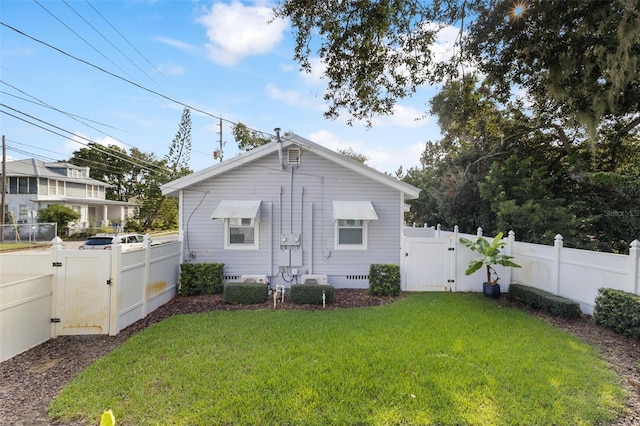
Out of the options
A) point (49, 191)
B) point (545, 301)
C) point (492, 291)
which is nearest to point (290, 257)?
point (492, 291)

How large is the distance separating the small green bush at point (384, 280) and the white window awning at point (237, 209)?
366 centimetres

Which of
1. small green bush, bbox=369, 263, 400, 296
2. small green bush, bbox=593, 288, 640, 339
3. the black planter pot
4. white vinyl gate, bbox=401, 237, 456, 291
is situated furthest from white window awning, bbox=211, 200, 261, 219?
small green bush, bbox=593, 288, 640, 339

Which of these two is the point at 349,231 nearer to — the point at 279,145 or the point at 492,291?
the point at 279,145

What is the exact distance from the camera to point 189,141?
94.2ft

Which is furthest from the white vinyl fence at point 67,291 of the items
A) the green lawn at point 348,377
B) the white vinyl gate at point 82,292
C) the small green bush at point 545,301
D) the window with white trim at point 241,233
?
the small green bush at point 545,301

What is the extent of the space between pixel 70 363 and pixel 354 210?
21.7 ft

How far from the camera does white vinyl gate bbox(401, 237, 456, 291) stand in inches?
347

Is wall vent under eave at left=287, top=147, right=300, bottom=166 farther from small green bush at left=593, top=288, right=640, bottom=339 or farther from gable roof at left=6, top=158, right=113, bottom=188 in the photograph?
gable roof at left=6, top=158, right=113, bottom=188

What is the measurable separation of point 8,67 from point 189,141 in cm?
2359

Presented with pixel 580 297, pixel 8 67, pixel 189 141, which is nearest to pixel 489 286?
pixel 580 297

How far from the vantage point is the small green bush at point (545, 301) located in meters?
6.32

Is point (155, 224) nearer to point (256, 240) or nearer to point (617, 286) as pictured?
point (256, 240)

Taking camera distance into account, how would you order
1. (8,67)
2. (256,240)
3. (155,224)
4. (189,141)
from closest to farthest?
(8,67) → (256,240) → (189,141) → (155,224)

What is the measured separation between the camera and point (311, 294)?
24.9 ft
